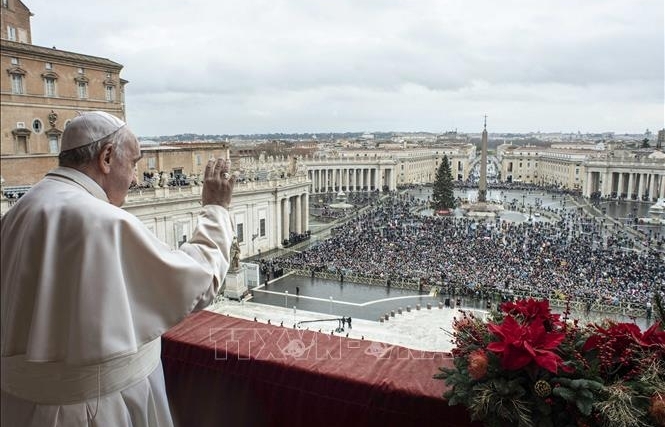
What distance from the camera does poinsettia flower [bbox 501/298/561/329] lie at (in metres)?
2.67

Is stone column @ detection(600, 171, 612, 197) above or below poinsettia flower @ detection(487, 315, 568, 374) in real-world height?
below

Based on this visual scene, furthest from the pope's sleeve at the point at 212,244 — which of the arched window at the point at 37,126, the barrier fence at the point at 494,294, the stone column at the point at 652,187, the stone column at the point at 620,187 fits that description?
the stone column at the point at 620,187

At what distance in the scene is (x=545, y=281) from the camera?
2238 cm

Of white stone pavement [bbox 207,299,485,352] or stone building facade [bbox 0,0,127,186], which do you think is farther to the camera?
stone building facade [bbox 0,0,127,186]

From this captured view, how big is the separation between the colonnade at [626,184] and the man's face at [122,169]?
73.6 meters

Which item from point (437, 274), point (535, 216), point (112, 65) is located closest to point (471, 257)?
point (437, 274)

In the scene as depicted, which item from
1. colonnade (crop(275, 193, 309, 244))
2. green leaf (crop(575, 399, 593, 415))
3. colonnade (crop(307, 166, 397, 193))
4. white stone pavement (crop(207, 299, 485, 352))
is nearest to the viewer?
green leaf (crop(575, 399, 593, 415))

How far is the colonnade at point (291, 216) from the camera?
113ft

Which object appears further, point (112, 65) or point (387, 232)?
point (387, 232)

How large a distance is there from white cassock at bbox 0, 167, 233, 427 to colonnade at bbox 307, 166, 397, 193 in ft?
233

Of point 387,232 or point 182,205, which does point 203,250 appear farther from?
point 387,232

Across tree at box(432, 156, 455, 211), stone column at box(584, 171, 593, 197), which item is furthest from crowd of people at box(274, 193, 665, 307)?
stone column at box(584, 171, 593, 197)

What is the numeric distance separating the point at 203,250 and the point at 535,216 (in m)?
50.9

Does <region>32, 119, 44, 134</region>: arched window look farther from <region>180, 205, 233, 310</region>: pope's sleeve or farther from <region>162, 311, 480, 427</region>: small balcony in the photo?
<region>180, 205, 233, 310</region>: pope's sleeve
